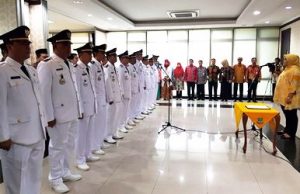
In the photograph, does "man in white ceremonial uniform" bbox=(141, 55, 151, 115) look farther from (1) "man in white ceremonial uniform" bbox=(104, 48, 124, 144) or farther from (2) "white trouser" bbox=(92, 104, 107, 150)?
(2) "white trouser" bbox=(92, 104, 107, 150)

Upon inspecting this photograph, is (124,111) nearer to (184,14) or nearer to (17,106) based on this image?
(17,106)

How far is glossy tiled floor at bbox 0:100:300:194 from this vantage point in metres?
3.21

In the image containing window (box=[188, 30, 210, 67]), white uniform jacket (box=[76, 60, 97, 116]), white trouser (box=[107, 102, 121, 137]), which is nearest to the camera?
white uniform jacket (box=[76, 60, 97, 116])

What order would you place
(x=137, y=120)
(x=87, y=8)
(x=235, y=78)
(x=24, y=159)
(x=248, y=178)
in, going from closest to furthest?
(x=24, y=159)
(x=248, y=178)
(x=137, y=120)
(x=87, y=8)
(x=235, y=78)

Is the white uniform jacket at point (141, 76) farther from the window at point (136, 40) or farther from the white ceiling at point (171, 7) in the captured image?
the window at point (136, 40)

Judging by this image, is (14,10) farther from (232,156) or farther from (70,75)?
(232,156)

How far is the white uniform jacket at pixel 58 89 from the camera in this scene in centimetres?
298

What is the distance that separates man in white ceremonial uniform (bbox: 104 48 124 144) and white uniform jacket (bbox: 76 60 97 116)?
2.72 ft

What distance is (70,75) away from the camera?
3199 millimetres

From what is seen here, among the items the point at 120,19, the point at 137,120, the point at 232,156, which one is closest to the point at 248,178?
the point at 232,156

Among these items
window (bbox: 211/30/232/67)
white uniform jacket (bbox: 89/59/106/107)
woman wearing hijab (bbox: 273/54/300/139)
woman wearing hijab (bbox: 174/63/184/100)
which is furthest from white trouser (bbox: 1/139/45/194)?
window (bbox: 211/30/232/67)

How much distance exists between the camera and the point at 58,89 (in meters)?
3.06

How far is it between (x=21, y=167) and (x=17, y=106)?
495mm

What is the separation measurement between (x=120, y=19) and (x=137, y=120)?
4215 mm
